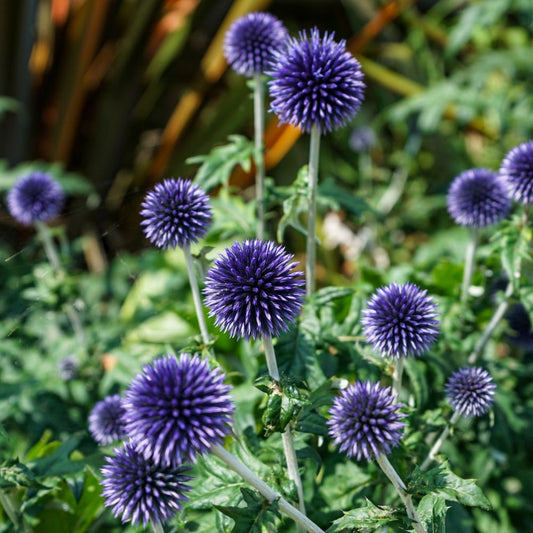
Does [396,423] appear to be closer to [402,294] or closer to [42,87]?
[402,294]

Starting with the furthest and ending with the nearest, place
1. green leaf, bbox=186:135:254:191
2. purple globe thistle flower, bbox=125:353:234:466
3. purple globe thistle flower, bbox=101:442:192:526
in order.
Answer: green leaf, bbox=186:135:254:191 → purple globe thistle flower, bbox=101:442:192:526 → purple globe thistle flower, bbox=125:353:234:466

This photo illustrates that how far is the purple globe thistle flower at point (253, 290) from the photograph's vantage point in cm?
108

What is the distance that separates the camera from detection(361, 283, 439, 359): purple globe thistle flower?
46.9 inches

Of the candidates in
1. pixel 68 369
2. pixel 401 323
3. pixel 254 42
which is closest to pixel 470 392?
pixel 401 323

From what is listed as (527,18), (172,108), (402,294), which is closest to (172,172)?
(172,108)

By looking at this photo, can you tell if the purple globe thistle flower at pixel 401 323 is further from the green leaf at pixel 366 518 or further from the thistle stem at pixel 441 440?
the green leaf at pixel 366 518

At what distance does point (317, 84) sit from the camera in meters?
1.33

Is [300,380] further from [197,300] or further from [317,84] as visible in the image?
[317,84]

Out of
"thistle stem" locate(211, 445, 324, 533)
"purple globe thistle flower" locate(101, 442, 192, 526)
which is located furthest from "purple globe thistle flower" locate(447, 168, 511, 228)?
"purple globe thistle flower" locate(101, 442, 192, 526)

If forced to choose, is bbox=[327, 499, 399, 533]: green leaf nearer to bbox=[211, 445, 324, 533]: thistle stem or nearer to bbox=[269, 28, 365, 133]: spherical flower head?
bbox=[211, 445, 324, 533]: thistle stem

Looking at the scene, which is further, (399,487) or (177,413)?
(399,487)

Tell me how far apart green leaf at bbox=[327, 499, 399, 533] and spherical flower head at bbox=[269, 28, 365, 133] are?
86 cm

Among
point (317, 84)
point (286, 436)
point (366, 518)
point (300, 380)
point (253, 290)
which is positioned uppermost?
point (317, 84)

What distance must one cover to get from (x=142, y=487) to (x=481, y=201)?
123 cm
